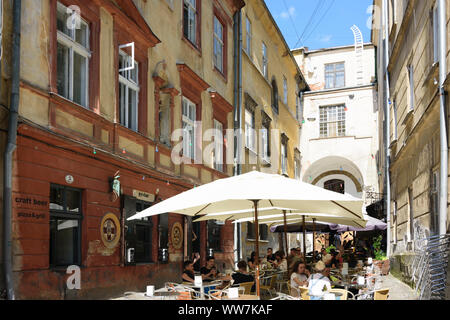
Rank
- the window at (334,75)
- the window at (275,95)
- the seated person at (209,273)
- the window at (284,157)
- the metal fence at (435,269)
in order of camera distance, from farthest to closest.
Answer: the window at (334,75) → the window at (284,157) → the window at (275,95) → the seated person at (209,273) → the metal fence at (435,269)

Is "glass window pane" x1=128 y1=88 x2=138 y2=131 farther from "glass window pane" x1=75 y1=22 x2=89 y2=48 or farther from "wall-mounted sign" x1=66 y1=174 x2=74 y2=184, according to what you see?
"wall-mounted sign" x1=66 y1=174 x2=74 y2=184

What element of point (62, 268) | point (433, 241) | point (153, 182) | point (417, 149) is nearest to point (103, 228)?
point (62, 268)

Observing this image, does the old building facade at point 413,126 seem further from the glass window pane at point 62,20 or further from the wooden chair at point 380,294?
the glass window pane at point 62,20

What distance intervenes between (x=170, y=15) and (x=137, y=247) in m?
6.13

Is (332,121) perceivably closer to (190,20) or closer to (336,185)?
(336,185)

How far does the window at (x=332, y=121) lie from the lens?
35969 millimetres

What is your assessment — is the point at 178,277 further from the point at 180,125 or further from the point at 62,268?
the point at 62,268

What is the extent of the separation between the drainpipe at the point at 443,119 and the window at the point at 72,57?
640 cm

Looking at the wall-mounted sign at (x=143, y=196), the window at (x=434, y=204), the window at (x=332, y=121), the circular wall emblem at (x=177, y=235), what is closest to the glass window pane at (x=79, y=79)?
the wall-mounted sign at (x=143, y=196)

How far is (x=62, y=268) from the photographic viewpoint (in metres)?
9.52

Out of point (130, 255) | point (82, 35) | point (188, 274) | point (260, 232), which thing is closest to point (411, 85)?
point (188, 274)

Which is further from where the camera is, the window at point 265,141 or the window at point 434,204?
the window at point 265,141

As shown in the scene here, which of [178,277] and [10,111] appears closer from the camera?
[10,111]

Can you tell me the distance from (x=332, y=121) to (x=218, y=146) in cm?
1900
